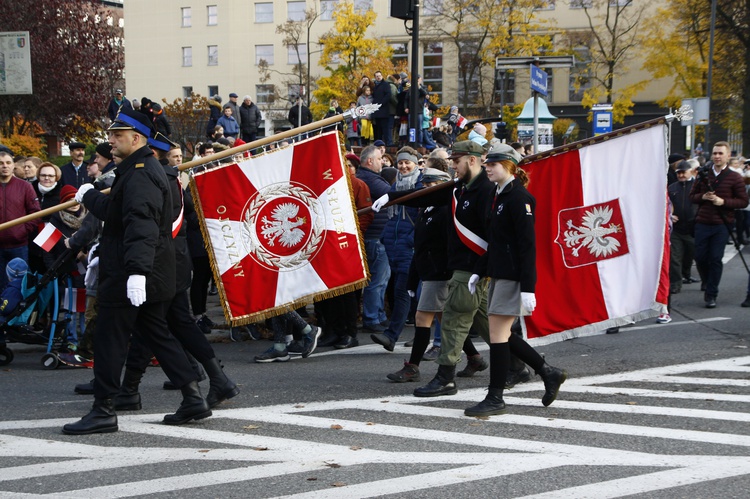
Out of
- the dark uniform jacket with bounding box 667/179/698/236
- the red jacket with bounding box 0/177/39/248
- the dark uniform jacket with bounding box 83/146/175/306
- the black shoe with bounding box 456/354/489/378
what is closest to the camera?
the dark uniform jacket with bounding box 83/146/175/306

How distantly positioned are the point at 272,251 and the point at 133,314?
8.64 feet

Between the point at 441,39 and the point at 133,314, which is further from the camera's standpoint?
the point at 441,39

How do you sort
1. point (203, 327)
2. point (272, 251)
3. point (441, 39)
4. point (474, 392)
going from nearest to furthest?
point (474, 392) → point (272, 251) → point (203, 327) → point (441, 39)

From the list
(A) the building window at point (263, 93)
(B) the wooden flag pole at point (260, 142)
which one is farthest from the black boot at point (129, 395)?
(A) the building window at point (263, 93)

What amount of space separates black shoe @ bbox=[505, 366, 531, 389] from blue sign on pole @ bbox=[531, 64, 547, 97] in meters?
6.52

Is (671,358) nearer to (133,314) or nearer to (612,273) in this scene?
(612,273)

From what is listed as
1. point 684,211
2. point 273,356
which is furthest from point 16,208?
point 684,211

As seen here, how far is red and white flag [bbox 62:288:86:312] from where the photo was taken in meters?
9.78

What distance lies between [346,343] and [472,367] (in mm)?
2369

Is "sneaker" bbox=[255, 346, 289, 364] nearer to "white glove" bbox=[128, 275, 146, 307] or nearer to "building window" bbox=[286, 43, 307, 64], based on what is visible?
"white glove" bbox=[128, 275, 146, 307]

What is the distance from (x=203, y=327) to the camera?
39.5ft

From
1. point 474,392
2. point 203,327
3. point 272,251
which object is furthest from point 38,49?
point 474,392

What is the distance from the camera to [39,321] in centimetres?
995

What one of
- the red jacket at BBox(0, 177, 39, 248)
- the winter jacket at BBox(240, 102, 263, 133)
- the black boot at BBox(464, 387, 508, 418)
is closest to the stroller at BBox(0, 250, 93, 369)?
the red jacket at BBox(0, 177, 39, 248)
